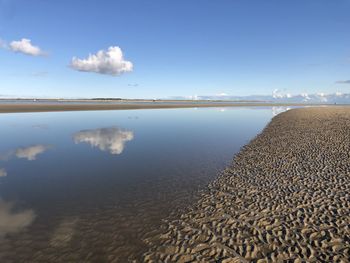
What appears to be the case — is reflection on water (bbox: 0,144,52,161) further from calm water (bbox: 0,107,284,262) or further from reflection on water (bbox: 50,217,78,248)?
reflection on water (bbox: 50,217,78,248)

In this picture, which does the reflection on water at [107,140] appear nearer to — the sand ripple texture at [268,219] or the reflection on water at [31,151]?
the reflection on water at [31,151]

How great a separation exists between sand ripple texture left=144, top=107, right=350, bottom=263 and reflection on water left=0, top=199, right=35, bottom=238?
6.44m

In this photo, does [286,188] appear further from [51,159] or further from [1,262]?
[51,159]

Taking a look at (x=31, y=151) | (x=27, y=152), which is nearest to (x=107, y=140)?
(x=31, y=151)

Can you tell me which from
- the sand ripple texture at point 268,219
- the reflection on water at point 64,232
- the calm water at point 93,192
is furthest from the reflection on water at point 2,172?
the sand ripple texture at point 268,219

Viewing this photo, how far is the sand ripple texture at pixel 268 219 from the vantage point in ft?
30.0

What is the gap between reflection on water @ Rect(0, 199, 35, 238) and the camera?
444 inches

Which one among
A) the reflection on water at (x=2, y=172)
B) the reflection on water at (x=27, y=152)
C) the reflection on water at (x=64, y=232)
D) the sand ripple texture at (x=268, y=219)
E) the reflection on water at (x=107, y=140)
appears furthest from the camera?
the reflection on water at (x=107, y=140)

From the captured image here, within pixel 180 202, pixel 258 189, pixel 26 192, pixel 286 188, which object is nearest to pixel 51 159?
pixel 26 192

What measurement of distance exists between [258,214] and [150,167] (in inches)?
419

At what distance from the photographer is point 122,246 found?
1006 cm

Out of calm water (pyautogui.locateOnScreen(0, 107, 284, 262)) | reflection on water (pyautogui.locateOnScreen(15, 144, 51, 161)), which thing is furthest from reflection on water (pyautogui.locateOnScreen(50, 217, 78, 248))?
reflection on water (pyautogui.locateOnScreen(15, 144, 51, 161))

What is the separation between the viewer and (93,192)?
1552 centimetres

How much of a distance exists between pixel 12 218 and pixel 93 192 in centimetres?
447
